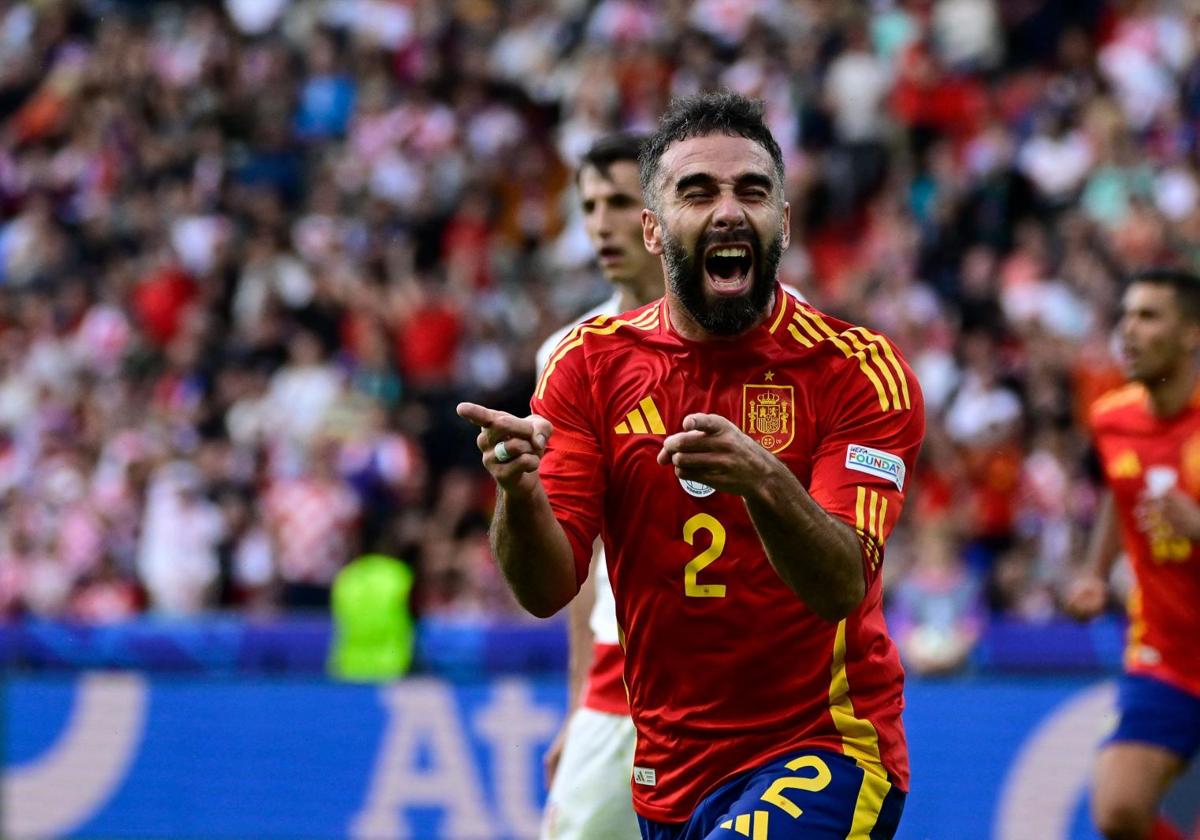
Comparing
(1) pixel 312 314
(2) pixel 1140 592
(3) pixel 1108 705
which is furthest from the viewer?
(1) pixel 312 314

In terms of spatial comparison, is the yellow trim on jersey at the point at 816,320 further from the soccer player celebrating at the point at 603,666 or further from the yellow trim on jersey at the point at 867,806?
the soccer player celebrating at the point at 603,666

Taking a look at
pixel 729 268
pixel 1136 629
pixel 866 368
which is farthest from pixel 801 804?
pixel 1136 629

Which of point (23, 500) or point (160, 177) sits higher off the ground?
point (160, 177)

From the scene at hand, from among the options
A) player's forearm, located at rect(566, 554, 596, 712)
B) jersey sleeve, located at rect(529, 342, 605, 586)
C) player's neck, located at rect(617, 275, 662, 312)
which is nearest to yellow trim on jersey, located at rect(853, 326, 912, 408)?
jersey sleeve, located at rect(529, 342, 605, 586)

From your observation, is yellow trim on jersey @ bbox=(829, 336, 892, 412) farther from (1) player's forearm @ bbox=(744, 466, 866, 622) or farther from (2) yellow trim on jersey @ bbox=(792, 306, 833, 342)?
(1) player's forearm @ bbox=(744, 466, 866, 622)

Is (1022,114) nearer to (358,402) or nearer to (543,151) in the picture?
(543,151)

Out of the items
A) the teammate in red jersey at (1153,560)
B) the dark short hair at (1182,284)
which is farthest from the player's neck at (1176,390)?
the dark short hair at (1182,284)

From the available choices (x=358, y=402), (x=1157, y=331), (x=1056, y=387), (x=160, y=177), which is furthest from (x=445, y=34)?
(x=1157, y=331)

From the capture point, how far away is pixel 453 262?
16.8m

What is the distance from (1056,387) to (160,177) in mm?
9289

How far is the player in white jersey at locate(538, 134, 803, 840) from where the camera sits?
21.4 feet

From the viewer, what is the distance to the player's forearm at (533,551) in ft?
14.5

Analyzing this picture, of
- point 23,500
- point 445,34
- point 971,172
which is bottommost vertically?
point 23,500

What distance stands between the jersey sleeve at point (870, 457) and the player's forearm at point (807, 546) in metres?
0.11
